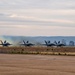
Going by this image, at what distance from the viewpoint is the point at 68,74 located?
24.7 metres

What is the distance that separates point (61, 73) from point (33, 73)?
2148mm

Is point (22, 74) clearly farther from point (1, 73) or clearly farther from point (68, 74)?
point (68, 74)

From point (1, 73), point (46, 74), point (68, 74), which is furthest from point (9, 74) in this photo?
point (68, 74)

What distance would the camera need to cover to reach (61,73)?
83.0 ft

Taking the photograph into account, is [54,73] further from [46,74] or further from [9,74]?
[9,74]

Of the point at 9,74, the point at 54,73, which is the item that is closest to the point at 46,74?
the point at 54,73

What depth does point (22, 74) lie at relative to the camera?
79.5 ft

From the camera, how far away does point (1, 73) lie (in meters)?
24.7

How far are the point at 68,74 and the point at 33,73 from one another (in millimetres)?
2655

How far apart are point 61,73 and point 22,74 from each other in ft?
10.3

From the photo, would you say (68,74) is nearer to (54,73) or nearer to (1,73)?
(54,73)

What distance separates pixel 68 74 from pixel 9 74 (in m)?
4.40

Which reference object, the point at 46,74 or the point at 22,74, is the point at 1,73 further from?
the point at 46,74

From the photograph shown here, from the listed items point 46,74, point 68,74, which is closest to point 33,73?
point 46,74
